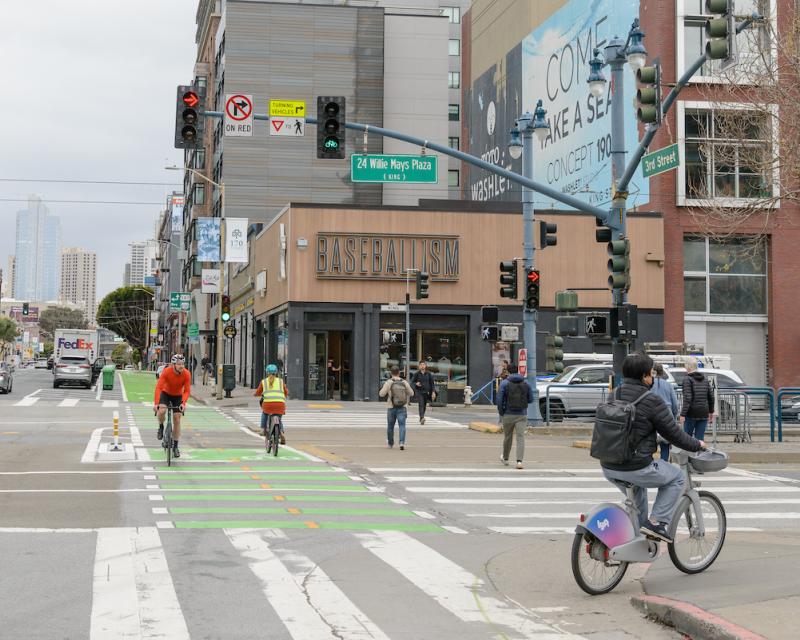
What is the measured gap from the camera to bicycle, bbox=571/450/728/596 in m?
7.99

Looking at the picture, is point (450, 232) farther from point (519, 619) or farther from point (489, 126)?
point (519, 619)

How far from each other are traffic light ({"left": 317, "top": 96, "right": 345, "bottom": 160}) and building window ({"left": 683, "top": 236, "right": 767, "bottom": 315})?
26.4 metres

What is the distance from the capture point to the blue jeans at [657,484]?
820cm

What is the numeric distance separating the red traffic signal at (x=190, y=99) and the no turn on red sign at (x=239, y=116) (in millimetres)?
1437

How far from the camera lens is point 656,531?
829cm

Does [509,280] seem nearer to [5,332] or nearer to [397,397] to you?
[397,397]

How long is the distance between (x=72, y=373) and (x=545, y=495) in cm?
4403

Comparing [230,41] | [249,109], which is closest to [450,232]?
[249,109]

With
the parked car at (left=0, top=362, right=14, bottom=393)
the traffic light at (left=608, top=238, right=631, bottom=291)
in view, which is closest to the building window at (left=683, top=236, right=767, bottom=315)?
the traffic light at (left=608, top=238, right=631, bottom=291)

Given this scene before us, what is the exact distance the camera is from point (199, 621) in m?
7.13

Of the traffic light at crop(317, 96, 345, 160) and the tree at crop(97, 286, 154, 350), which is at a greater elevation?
the tree at crop(97, 286, 154, 350)

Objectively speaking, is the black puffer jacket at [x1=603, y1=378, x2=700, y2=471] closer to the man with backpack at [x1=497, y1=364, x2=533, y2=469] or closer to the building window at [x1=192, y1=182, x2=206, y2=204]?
the man with backpack at [x1=497, y1=364, x2=533, y2=469]

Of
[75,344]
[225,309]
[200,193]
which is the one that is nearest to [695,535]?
[225,309]

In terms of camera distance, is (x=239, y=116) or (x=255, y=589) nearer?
(x=255, y=589)
